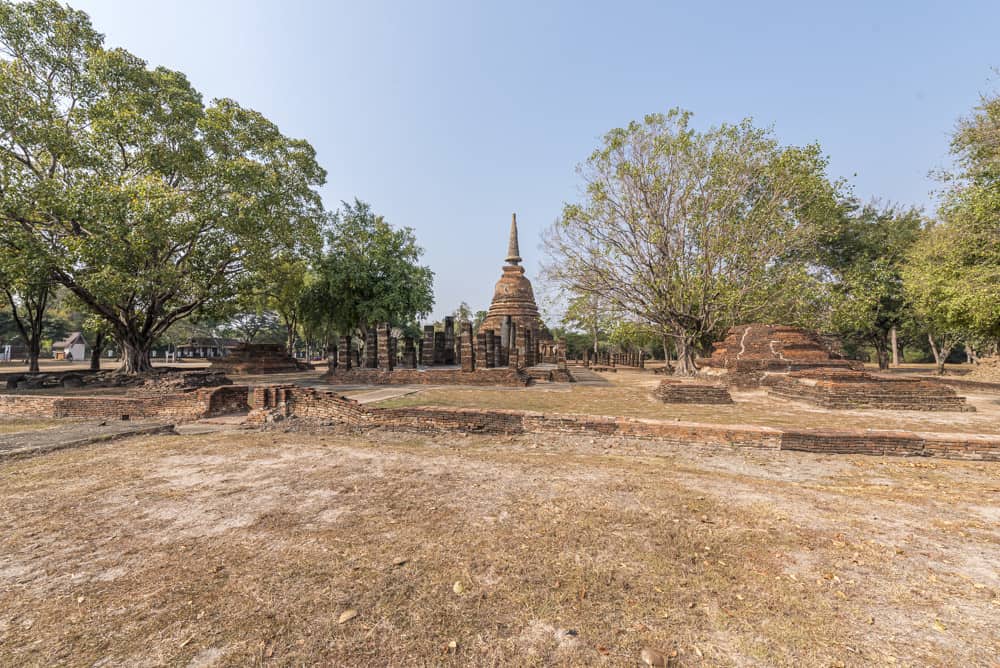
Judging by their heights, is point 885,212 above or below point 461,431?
above

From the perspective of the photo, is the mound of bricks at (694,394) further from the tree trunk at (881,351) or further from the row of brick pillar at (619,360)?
the tree trunk at (881,351)

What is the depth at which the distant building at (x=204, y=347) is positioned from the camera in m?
52.9

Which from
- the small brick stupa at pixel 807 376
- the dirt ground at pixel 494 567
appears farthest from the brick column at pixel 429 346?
the dirt ground at pixel 494 567

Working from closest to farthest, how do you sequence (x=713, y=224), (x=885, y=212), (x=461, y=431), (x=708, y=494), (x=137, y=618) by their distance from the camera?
(x=137, y=618), (x=708, y=494), (x=461, y=431), (x=713, y=224), (x=885, y=212)

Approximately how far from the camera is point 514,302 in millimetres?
30797

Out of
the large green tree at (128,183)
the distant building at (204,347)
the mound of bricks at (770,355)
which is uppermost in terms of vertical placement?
the large green tree at (128,183)

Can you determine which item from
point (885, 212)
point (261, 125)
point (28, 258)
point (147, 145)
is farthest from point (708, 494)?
point (885, 212)

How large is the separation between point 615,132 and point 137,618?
809 inches

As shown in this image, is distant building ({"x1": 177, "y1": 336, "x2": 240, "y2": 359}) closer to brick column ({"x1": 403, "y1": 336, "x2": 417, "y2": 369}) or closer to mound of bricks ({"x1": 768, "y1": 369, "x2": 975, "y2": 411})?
brick column ({"x1": 403, "y1": 336, "x2": 417, "y2": 369})

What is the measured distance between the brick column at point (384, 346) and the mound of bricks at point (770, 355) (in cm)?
1289

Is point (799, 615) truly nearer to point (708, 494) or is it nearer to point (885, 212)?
point (708, 494)

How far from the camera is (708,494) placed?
3.63 m

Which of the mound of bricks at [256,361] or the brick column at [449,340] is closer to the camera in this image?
the mound of bricks at [256,361]

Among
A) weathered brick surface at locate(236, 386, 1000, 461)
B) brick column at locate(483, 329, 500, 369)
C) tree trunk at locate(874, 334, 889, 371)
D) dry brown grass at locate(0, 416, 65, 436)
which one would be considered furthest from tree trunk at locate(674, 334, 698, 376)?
dry brown grass at locate(0, 416, 65, 436)
